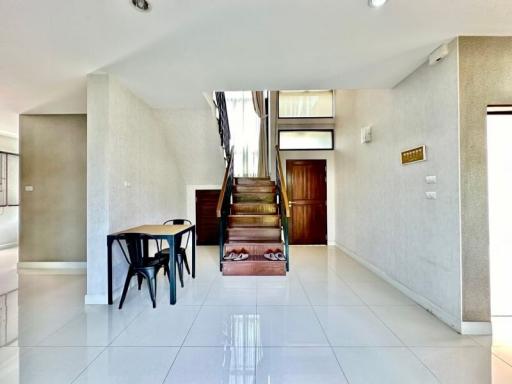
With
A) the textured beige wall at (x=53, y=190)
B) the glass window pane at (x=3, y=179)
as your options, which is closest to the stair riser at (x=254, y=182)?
the textured beige wall at (x=53, y=190)

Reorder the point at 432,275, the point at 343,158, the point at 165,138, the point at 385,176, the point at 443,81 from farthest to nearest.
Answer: the point at 343,158 → the point at 165,138 → the point at 385,176 → the point at 432,275 → the point at 443,81

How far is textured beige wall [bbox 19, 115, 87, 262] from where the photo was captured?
5027 mm

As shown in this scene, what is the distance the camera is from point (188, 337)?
8.21ft

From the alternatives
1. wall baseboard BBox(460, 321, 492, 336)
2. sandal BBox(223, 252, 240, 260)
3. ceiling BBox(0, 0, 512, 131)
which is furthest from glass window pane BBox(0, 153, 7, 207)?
wall baseboard BBox(460, 321, 492, 336)

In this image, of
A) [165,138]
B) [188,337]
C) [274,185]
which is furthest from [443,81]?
[165,138]

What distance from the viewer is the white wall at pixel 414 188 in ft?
8.85

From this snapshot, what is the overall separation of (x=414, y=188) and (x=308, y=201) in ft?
12.1

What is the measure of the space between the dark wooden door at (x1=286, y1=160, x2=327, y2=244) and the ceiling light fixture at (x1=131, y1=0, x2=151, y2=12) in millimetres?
5036

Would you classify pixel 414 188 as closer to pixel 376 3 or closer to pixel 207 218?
pixel 376 3

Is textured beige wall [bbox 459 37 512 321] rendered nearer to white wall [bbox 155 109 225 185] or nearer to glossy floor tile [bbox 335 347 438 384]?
glossy floor tile [bbox 335 347 438 384]

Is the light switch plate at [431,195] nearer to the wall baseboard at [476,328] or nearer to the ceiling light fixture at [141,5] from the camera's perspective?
the wall baseboard at [476,328]

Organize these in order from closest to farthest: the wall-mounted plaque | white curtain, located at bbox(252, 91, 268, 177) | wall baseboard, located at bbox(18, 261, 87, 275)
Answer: the wall-mounted plaque, wall baseboard, located at bbox(18, 261, 87, 275), white curtain, located at bbox(252, 91, 268, 177)

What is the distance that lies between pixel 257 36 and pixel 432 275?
3.09 meters

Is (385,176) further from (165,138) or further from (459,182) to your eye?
(165,138)
